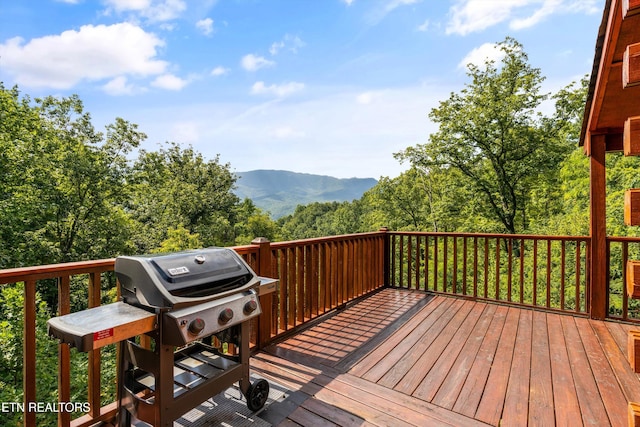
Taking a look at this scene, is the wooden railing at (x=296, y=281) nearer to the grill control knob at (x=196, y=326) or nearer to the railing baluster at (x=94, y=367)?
the railing baluster at (x=94, y=367)

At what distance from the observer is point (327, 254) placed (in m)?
3.60

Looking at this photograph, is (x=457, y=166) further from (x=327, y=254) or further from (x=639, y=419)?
(x=639, y=419)

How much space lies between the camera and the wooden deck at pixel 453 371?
187 centimetres

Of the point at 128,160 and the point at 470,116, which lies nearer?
the point at 470,116

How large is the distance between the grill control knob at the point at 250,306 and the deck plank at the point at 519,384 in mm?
1535

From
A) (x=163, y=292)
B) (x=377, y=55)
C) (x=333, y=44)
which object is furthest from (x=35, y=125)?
(x=163, y=292)

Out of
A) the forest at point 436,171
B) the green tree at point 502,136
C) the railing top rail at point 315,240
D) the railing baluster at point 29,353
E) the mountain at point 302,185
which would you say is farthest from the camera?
the mountain at point 302,185

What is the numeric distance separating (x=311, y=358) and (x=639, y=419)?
202 centimetres

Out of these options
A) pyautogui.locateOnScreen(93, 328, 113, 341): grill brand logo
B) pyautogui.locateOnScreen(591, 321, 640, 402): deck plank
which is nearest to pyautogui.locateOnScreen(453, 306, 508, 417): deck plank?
pyautogui.locateOnScreen(591, 321, 640, 402): deck plank

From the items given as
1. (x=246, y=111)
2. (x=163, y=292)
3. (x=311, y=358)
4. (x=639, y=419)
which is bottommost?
(x=311, y=358)

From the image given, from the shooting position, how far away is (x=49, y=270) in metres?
1.58

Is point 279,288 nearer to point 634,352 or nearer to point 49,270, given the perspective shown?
point 49,270

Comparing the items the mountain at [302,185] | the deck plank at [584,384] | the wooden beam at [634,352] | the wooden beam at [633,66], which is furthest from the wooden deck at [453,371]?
the mountain at [302,185]

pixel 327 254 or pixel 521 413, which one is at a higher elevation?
pixel 327 254
